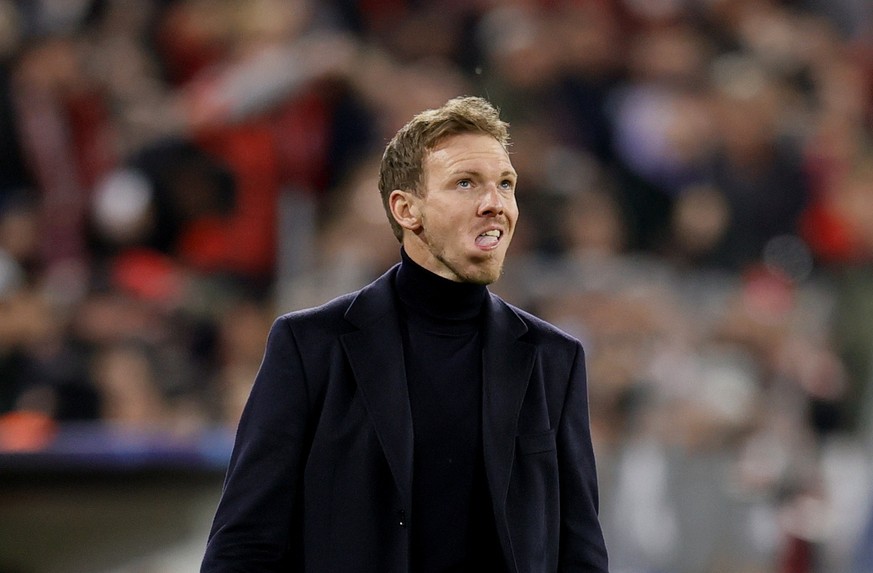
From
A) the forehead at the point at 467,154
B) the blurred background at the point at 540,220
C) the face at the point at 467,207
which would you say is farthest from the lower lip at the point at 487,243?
the blurred background at the point at 540,220

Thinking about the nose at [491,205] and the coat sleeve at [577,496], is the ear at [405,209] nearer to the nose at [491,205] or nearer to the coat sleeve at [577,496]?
the nose at [491,205]

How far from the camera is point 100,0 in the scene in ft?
25.6

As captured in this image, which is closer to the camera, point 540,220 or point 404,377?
point 404,377

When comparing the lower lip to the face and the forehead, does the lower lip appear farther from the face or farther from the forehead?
the forehead

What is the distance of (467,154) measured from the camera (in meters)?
2.55

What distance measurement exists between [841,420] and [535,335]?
475 cm

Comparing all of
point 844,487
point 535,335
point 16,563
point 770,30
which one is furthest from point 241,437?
point 770,30

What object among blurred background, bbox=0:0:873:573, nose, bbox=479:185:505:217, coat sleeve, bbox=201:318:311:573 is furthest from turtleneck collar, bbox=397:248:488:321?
blurred background, bbox=0:0:873:573

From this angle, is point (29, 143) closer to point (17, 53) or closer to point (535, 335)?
point (17, 53)

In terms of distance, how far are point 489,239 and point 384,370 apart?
29 cm

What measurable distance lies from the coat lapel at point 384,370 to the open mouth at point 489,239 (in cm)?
22

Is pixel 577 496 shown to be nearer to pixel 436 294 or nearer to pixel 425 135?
pixel 436 294

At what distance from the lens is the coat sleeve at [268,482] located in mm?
2451

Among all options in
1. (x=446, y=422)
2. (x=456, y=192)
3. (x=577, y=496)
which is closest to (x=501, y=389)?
(x=446, y=422)
